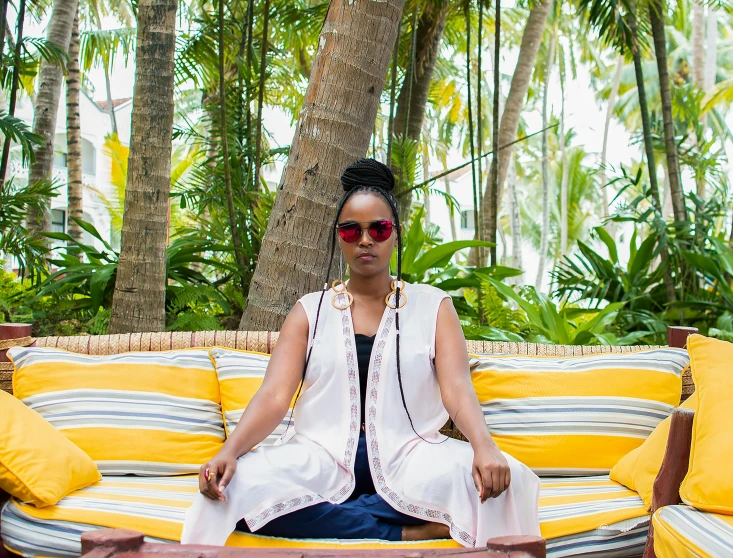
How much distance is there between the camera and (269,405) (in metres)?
2.23

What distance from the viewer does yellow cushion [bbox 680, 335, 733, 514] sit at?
2.11 meters

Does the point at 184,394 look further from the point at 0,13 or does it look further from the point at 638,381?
the point at 0,13

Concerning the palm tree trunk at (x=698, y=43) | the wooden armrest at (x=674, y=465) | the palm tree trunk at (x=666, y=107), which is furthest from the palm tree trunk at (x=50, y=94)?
the palm tree trunk at (x=698, y=43)

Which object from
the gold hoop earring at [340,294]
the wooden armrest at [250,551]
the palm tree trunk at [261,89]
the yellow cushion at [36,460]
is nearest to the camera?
the wooden armrest at [250,551]

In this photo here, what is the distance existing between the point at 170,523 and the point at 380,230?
1.06m

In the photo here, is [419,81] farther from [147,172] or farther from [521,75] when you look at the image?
[521,75]

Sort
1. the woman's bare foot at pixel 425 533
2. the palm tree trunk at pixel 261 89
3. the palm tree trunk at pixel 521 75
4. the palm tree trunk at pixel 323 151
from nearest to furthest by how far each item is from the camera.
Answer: the woman's bare foot at pixel 425 533
the palm tree trunk at pixel 323 151
the palm tree trunk at pixel 261 89
the palm tree trunk at pixel 521 75

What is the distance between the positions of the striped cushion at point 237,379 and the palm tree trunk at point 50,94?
5.19 m

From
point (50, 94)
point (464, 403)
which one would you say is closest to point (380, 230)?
point (464, 403)

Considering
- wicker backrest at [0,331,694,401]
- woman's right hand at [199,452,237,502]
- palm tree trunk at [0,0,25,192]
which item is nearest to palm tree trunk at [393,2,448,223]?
palm tree trunk at [0,0,25,192]

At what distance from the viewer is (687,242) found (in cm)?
600

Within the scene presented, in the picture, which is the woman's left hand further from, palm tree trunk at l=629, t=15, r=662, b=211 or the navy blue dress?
palm tree trunk at l=629, t=15, r=662, b=211

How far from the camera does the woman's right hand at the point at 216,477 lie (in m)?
1.88

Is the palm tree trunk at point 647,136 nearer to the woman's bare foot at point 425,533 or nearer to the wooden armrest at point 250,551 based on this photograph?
the woman's bare foot at point 425,533
